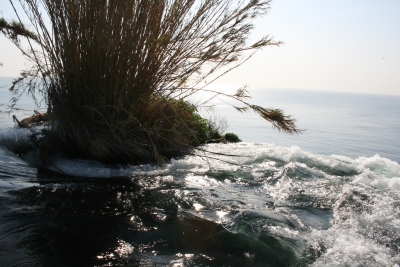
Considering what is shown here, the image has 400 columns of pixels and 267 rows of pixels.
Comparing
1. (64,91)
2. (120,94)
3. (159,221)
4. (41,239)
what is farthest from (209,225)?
(64,91)

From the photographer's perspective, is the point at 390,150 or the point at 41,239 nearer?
the point at 41,239

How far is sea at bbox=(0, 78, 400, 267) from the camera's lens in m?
2.76

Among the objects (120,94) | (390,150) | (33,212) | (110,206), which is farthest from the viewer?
(390,150)

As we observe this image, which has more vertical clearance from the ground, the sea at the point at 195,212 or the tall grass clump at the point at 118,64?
the tall grass clump at the point at 118,64

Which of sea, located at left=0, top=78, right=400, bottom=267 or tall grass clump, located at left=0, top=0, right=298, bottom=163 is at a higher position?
tall grass clump, located at left=0, top=0, right=298, bottom=163

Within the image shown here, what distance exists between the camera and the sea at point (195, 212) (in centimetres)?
276

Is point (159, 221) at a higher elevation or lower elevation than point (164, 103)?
lower

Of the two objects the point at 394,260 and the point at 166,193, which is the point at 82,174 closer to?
the point at 166,193

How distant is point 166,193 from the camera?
4105 mm

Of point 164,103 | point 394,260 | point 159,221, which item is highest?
point 164,103

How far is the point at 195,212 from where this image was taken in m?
3.56

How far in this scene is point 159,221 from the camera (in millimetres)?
3291

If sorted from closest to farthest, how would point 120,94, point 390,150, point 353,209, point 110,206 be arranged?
point 110,206 → point 353,209 → point 120,94 → point 390,150

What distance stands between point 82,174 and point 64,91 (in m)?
1.15
